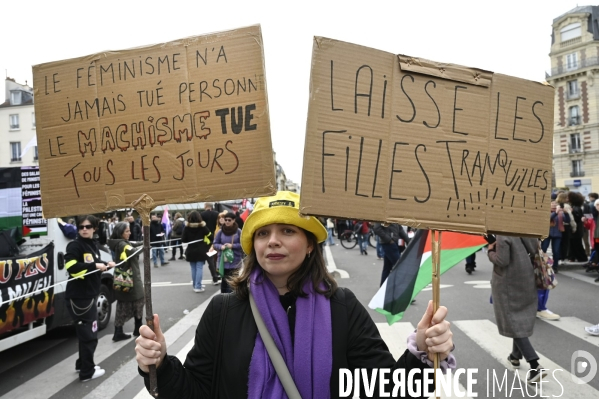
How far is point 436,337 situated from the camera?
5.73ft

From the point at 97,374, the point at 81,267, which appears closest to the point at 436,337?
the point at 81,267

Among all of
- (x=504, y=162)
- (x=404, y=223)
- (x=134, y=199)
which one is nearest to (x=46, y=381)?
(x=134, y=199)

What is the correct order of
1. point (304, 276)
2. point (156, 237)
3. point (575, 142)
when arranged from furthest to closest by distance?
1. point (575, 142)
2. point (156, 237)
3. point (304, 276)

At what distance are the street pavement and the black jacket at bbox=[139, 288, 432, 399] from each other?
3.10 metres

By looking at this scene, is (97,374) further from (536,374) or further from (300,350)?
(536,374)

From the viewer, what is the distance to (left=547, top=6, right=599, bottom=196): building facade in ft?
179

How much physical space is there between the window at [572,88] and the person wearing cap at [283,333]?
65746 millimetres

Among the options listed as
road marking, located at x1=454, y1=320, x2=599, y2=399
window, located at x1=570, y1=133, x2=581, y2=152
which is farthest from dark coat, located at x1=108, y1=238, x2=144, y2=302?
window, located at x1=570, y1=133, x2=581, y2=152

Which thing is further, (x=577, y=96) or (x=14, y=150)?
(x=577, y=96)

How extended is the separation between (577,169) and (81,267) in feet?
212

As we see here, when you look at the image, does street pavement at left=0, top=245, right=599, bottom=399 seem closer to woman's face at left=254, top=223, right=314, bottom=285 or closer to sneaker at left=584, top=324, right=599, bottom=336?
sneaker at left=584, top=324, right=599, bottom=336

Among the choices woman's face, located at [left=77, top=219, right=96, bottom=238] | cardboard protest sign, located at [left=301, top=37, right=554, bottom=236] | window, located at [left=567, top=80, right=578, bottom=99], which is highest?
window, located at [left=567, top=80, right=578, bottom=99]

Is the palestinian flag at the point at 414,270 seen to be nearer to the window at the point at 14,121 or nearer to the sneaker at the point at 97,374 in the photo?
the sneaker at the point at 97,374

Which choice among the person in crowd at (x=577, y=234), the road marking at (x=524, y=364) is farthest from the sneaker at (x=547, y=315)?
the person in crowd at (x=577, y=234)
